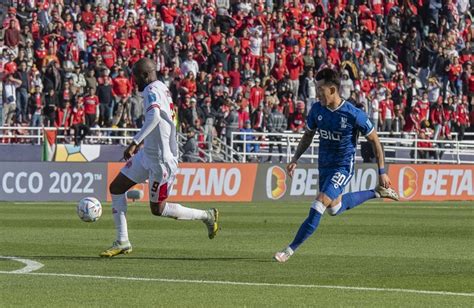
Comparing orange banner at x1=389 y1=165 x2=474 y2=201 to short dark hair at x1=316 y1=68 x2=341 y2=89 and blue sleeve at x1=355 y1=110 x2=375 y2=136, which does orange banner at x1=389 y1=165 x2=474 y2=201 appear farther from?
short dark hair at x1=316 y1=68 x2=341 y2=89

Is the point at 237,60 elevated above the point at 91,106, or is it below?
above

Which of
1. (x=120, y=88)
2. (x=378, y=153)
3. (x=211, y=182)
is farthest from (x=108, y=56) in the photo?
(x=378, y=153)

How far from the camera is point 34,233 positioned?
20.1 meters

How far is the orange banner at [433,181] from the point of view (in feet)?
123

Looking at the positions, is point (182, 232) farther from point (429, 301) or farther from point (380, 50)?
point (380, 50)

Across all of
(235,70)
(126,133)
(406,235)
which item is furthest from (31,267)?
(235,70)

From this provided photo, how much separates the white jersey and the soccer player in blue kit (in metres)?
1.65

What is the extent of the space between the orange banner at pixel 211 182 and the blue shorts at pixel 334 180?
724 inches

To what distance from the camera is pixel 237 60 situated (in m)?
40.7

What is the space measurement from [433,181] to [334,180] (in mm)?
23532

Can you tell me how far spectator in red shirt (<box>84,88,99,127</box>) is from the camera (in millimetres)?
36375

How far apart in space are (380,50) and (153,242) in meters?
29.2

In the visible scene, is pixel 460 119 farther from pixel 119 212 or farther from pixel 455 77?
pixel 119 212

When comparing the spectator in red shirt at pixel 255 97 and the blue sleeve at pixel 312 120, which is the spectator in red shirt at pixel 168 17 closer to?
the spectator in red shirt at pixel 255 97
